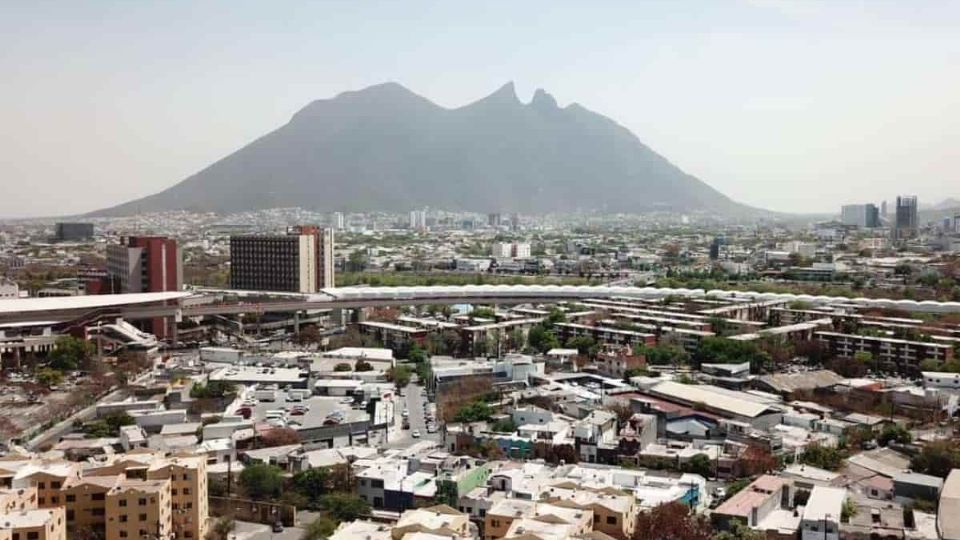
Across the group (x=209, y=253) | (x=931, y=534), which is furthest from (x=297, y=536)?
(x=209, y=253)

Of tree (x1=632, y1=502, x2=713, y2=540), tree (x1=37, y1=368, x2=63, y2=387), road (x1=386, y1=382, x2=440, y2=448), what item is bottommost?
road (x1=386, y1=382, x2=440, y2=448)

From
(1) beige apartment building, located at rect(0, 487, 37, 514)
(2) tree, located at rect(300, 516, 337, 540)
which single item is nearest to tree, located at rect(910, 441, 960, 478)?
(2) tree, located at rect(300, 516, 337, 540)

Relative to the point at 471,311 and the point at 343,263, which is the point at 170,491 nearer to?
the point at 471,311

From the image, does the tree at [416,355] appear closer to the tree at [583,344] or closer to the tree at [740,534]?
the tree at [583,344]

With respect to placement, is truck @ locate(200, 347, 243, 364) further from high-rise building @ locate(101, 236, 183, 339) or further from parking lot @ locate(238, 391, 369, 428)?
high-rise building @ locate(101, 236, 183, 339)

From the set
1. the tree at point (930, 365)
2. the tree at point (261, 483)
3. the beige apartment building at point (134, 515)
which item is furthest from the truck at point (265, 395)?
the tree at point (930, 365)

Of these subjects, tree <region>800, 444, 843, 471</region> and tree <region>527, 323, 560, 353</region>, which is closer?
tree <region>800, 444, 843, 471</region>

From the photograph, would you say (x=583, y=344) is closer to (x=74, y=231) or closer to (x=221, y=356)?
(x=221, y=356)
